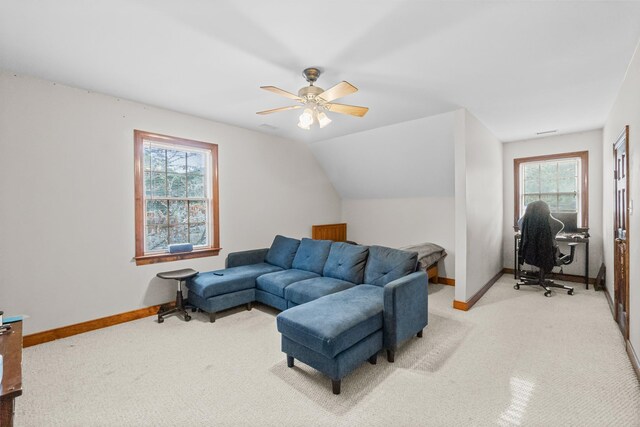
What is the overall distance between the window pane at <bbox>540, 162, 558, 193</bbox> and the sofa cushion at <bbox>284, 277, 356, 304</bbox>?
431 cm

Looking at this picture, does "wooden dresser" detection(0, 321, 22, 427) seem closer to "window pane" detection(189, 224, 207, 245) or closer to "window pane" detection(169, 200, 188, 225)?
"window pane" detection(169, 200, 188, 225)

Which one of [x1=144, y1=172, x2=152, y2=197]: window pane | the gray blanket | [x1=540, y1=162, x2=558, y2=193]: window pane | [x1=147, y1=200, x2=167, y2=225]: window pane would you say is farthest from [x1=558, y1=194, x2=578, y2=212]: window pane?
[x1=144, y1=172, x2=152, y2=197]: window pane

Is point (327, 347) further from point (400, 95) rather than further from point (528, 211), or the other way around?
point (528, 211)

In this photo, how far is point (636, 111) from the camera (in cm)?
236

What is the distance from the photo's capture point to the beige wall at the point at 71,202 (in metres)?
2.78

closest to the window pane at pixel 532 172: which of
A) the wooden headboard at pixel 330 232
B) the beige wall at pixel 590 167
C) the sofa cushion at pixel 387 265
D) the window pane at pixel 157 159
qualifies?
the beige wall at pixel 590 167

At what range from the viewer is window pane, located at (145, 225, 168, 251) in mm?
3701

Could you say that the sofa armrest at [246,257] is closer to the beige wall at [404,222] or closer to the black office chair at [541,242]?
the beige wall at [404,222]

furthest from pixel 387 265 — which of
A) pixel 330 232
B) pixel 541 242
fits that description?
pixel 330 232

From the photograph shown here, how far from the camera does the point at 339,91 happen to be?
A: 2.46 m

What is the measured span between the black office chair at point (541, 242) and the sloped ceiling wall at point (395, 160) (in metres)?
1.17

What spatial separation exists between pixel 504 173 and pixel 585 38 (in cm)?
377

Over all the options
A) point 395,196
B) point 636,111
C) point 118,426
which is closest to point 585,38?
point 636,111

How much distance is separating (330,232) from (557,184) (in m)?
4.13
